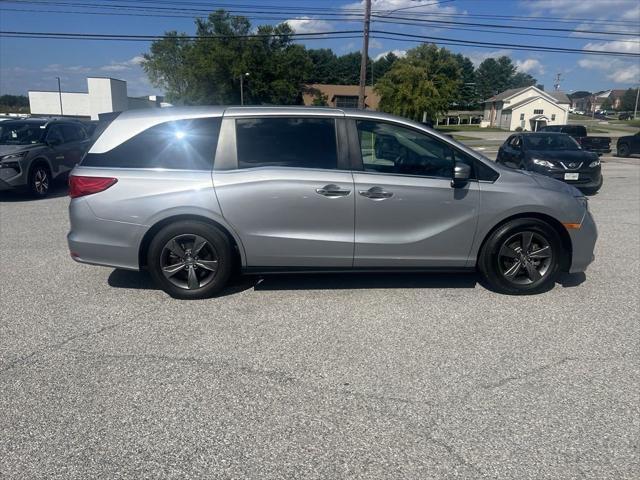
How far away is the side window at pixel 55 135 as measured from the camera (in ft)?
36.6

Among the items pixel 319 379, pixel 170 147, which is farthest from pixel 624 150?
pixel 319 379

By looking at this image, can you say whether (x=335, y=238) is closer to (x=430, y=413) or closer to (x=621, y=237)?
(x=430, y=413)

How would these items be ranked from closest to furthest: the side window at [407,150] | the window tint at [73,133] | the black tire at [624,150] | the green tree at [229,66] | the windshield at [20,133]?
the side window at [407,150], the windshield at [20,133], the window tint at [73,133], the black tire at [624,150], the green tree at [229,66]

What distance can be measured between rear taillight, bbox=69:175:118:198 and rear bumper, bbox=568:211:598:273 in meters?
4.39

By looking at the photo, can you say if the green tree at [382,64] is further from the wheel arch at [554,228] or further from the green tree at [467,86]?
the wheel arch at [554,228]

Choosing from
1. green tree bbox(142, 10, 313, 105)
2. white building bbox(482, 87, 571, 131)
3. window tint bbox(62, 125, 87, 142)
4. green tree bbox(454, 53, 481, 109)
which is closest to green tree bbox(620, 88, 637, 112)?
green tree bbox(454, 53, 481, 109)

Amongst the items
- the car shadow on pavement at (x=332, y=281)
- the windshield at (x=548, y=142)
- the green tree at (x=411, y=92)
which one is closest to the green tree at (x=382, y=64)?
the green tree at (x=411, y=92)

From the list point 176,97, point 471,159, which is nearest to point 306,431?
point 471,159

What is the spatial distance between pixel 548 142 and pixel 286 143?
11.3m

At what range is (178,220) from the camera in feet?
14.9

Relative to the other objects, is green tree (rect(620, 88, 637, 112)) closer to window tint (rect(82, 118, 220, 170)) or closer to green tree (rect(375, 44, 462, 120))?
green tree (rect(375, 44, 462, 120))

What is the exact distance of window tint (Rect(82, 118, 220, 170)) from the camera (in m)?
4.57

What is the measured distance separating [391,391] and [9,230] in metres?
6.94

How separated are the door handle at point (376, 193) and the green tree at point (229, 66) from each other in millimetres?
69256
